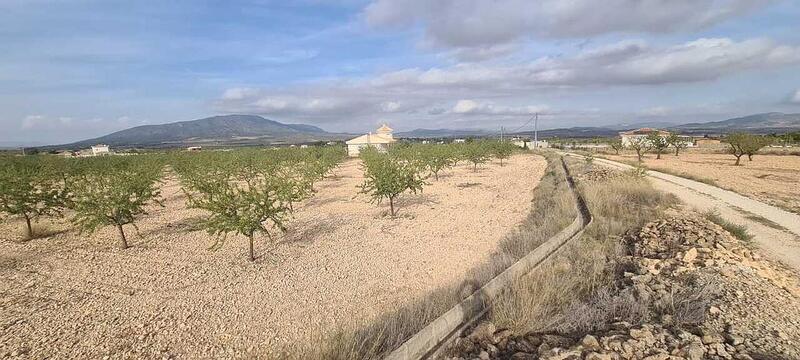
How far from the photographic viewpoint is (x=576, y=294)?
233 inches

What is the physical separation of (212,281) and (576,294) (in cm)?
704

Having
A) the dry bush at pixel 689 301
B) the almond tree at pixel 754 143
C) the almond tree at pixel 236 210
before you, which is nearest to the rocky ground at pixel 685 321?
the dry bush at pixel 689 301

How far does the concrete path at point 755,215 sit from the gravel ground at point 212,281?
6026mm

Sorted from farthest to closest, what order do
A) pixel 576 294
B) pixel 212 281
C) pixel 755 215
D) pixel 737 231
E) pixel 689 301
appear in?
pixel 755 215
pixel 737 231
pixel 212 281
pixel 576 294
pixel 689 301

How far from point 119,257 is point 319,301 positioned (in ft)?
20.0

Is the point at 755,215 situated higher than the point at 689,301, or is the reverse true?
the point at 689,301

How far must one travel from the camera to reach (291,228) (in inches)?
502

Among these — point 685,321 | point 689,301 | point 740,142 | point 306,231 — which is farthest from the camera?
point 740,142

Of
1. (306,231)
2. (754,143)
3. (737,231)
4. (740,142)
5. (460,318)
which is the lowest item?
(306,231)

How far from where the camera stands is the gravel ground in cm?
571

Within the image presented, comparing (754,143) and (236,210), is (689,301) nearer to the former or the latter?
(236,210)

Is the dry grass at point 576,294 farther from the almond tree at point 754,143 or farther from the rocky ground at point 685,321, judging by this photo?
the almond tree at point 754,143

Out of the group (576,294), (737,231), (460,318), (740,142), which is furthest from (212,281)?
(740,142)

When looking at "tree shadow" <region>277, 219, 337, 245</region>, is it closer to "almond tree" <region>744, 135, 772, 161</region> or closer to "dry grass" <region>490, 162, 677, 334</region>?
"dry grass" <region>490, 162, 677, 334</region>
